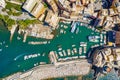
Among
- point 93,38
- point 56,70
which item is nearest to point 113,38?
point 93,38

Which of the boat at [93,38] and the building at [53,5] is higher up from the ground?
the building at [53,5]

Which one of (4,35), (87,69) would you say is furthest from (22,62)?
(87,69)

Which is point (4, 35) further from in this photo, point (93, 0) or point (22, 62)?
point (93, 0)

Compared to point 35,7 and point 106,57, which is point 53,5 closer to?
point 35,7

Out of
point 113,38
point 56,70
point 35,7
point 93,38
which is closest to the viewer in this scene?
point 35,7

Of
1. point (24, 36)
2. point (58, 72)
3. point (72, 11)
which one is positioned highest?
point (72, 11)

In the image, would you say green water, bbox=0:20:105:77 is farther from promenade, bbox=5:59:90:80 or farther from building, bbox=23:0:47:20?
building, bbox=23:0:47:20

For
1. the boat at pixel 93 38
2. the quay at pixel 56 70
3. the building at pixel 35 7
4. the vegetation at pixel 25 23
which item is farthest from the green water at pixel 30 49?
the building at pixel 35 7

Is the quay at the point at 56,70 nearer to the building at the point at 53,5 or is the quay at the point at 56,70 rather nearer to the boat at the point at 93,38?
the boat at the point at 93,38
